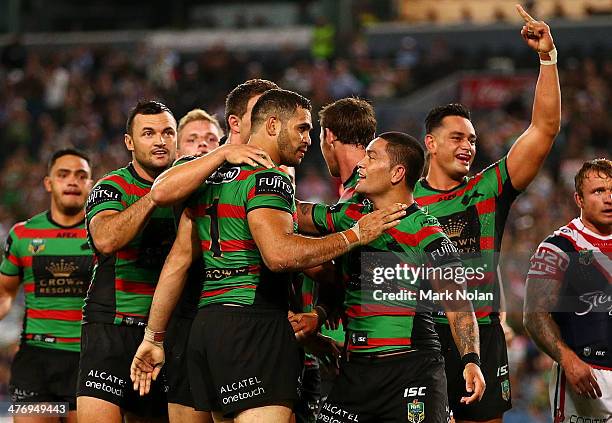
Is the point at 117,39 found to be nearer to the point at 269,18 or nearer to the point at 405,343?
the point at 269,18

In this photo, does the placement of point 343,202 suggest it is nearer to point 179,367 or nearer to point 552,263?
point 179,367

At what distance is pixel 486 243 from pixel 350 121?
1183 millimetres

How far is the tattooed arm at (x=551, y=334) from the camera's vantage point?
6500 mm

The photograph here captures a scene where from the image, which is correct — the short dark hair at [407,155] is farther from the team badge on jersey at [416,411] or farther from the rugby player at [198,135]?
the rugby player at [198,135]

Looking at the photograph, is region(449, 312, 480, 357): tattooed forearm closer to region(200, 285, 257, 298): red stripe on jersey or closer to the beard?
region(200, 285, 257, 298): red stripe on jersey

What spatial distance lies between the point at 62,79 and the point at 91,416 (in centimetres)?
1667

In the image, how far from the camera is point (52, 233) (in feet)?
26.3

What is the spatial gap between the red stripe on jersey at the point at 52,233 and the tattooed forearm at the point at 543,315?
3.37 m

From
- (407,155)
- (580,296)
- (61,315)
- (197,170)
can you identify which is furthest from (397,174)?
(61,315)

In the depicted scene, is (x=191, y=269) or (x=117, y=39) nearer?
(x=191, y=269)

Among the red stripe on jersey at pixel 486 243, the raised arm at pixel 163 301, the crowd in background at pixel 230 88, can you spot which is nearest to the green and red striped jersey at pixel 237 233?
the raised arm at pixel 163 301

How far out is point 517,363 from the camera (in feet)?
40.4

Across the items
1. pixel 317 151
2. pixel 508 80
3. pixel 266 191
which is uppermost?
pixel 508 80

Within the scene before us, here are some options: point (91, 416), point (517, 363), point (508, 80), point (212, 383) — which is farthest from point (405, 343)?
point (508, 80)
